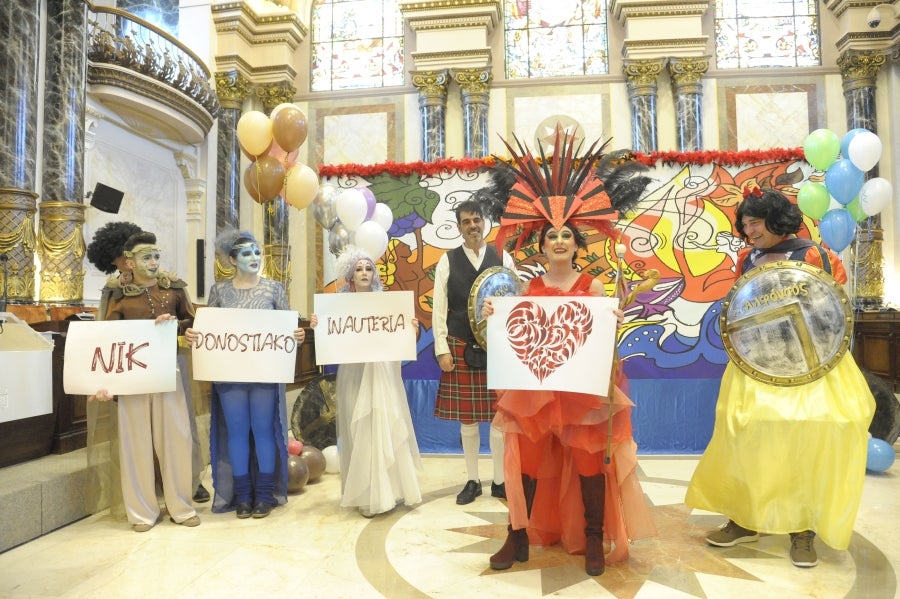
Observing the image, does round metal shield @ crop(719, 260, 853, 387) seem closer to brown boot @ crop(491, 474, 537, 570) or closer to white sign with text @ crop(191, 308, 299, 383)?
brown boot @ crop(491, 474, 537, 570)

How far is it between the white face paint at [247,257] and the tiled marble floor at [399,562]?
1.44 metres

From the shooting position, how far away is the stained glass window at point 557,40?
11.7 meters

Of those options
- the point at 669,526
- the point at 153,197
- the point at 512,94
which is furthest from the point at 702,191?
the point at 153,197

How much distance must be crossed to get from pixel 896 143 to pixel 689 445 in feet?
26.6

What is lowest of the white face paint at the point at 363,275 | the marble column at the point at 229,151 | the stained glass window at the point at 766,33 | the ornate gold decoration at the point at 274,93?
the white face paint at the point at 363,275

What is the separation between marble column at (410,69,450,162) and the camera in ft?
37.3

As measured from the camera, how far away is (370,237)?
5.48m

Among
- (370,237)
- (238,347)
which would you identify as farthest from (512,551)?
(370,237)

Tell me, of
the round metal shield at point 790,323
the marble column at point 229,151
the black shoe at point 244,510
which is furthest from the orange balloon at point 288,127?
the marble column at point 229,151

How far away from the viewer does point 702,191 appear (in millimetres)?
5723

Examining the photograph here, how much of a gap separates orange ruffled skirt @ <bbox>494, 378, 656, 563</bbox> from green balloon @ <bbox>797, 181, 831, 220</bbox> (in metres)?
3.93

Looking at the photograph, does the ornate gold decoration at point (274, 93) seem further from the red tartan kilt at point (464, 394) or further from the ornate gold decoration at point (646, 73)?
the red tartan kilt at point (464, 394)

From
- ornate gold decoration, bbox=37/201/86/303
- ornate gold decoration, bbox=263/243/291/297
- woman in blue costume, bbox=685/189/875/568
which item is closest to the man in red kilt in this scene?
woman in blue costume, bbox=685/189/875/568

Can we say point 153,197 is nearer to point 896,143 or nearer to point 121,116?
point 121,116
